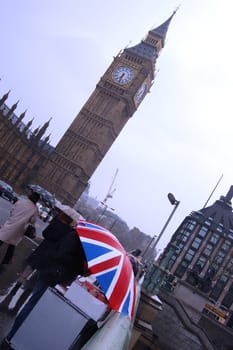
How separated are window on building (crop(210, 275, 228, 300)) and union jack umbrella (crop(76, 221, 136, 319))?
73.1 m

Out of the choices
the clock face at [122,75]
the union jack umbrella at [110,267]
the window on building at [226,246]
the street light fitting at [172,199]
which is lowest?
the union jack umbrella at [110,267]

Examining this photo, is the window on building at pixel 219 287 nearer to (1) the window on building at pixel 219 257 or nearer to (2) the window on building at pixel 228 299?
(2) the window on building at pixel 228 299

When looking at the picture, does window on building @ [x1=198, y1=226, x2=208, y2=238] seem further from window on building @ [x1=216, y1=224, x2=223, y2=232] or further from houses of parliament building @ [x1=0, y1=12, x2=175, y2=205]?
houses of parliament building @ [x1=0, y1=12, x2=175, y2=205]

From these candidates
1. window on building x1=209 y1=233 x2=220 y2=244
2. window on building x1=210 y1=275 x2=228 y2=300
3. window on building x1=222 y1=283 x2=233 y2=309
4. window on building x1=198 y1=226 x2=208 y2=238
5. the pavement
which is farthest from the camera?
window on building x1=198 y1=226 x2=208 y2=238

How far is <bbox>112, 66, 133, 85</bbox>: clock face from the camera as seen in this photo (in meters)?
75.6

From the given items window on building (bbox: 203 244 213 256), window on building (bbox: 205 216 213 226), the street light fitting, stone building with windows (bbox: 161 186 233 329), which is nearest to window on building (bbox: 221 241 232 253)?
stone building with windows (bbox: 161 186 233 329)

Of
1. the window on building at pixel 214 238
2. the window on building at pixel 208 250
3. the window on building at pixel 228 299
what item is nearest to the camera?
the window on building at pixel 228 299

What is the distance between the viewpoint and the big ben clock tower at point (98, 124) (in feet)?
229

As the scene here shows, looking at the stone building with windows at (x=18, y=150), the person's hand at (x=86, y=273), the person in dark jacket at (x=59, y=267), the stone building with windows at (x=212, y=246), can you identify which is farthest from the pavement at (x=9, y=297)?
the stone building with windows at (x=212, y=246)

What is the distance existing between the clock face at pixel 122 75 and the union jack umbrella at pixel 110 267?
241 feet

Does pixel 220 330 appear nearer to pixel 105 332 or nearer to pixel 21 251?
pixel 21 251

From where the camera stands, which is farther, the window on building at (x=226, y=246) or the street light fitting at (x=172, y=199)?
the window on building at (x=226, y=246)

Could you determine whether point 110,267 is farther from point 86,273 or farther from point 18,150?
point 18,150

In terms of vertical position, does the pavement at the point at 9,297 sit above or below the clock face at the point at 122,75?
below
